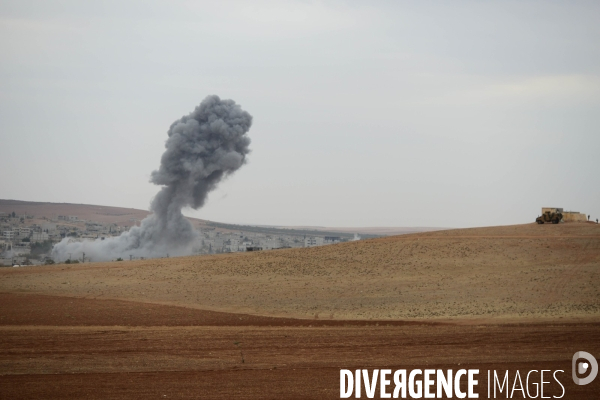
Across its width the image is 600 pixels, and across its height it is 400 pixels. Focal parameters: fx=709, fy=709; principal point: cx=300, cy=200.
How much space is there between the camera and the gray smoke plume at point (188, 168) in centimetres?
8306

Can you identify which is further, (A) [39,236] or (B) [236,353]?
(A) [39,236]

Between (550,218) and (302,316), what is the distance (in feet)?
122

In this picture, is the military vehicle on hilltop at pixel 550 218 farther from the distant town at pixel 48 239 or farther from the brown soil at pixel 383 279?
the distant town at pixel 48 239

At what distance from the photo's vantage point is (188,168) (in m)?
82.2

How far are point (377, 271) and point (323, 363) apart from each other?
2851 cm

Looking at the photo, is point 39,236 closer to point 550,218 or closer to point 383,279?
point 550,218

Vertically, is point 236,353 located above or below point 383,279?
below

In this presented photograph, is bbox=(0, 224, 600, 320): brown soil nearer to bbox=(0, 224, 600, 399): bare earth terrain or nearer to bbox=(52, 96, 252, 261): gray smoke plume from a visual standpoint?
bbox=(0, 224, 600, 399): bare earth terrain

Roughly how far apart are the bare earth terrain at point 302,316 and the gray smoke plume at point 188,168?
26782 mm

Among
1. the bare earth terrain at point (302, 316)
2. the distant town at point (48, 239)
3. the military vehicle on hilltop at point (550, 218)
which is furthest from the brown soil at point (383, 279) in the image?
the distant town at point (48, 239)

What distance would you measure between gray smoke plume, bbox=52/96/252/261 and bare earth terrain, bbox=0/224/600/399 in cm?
2678

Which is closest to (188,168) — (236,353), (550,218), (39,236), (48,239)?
(550,218)

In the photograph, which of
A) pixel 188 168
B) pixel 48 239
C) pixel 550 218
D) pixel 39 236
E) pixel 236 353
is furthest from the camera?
pixel 39 236

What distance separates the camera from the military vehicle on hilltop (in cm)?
6544
